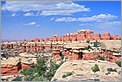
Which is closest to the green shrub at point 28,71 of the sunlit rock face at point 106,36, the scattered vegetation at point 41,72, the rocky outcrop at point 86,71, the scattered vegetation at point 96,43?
the scattered vegetation at point 41,72

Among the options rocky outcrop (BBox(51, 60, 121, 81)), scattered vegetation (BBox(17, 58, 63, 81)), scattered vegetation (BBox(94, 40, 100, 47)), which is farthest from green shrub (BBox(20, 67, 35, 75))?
scattered vegetation (BBox(94, 40, 100, 47))

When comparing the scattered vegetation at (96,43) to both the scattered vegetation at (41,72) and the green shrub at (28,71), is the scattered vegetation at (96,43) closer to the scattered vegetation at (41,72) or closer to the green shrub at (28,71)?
the scattered vegetation at (41,72)

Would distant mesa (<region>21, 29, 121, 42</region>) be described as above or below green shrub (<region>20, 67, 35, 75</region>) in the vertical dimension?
above

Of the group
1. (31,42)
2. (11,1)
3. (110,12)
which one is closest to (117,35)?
(110,12)

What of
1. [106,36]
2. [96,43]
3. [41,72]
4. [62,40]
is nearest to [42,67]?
[41,72]

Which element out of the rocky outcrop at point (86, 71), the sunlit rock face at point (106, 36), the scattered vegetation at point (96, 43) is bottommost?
the rocky outcrop at point (86, 71)

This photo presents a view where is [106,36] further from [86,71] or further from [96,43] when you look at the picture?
[86,71]

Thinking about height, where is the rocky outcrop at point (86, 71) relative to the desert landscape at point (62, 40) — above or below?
below

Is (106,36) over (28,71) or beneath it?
over

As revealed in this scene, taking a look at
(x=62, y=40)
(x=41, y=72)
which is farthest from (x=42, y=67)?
(x=62, y=40)

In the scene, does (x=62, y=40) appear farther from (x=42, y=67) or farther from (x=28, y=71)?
(x=28, y=71)

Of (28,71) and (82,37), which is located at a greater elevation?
(82,37)

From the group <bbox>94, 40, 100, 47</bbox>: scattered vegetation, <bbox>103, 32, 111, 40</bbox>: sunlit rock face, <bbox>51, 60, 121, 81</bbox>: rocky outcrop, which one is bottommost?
<bbox>51, 60, 121, 81</bbox>: rocky outcrop

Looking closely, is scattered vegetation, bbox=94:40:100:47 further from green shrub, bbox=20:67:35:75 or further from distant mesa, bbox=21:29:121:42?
green shrub, bbox=20:67:35:75
